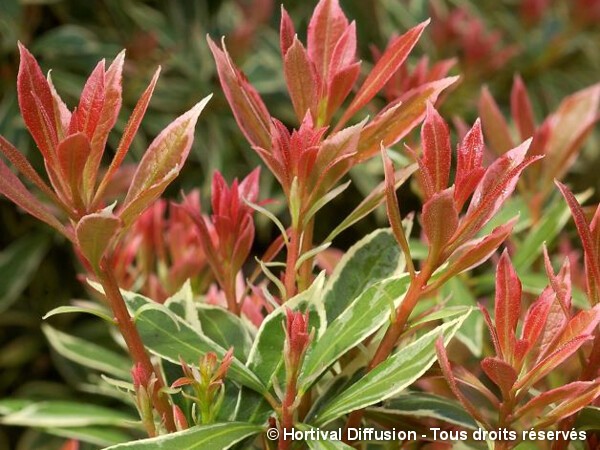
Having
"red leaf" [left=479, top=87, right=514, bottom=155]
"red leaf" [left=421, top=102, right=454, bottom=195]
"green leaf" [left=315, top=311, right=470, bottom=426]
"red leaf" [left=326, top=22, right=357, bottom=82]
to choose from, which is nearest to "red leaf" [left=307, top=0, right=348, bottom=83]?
"red leaf" [left=326, top=22, right=357, bottom=82]

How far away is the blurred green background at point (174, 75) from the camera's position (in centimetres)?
170

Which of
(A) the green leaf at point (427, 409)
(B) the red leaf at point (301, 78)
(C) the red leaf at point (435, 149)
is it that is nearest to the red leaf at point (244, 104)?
(B) the red leaf at point (301, 78)

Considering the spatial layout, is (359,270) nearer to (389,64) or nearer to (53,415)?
(389,64)

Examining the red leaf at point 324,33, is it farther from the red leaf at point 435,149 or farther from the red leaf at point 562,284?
the red leaf at point 562,284

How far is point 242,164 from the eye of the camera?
194 centimetres

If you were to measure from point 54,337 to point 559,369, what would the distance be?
56cm

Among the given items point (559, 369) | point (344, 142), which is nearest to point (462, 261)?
point (344, 142)

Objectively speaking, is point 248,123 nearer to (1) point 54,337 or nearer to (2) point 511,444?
(2) point 511,444

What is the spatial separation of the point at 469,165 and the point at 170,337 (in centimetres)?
26

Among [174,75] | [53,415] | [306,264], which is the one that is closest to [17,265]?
[174,75]

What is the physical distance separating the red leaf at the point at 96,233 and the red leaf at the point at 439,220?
201 mm

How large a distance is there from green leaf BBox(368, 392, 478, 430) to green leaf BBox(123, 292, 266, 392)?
4.6 inches

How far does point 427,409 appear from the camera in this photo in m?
0.69

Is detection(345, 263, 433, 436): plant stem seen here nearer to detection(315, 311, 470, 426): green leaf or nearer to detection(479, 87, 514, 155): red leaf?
detection(315, 311, 470, 426): green leaf
